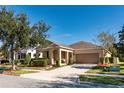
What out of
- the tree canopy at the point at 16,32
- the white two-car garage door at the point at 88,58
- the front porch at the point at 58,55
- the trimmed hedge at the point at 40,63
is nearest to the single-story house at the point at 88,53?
the white two-car garage door at the point at 88,58

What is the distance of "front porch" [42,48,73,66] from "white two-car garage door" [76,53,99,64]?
1.93 m

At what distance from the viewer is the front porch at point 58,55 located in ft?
125

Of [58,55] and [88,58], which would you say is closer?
[58,55]

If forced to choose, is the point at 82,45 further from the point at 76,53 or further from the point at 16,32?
the point at 16,32

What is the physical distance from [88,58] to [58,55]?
9302mm

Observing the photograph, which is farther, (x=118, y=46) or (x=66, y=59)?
(x=66, y=59)

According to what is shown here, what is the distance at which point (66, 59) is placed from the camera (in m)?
42.0

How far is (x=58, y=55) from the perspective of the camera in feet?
125

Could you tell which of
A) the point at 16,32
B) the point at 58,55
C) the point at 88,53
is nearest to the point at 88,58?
the point at 88,53

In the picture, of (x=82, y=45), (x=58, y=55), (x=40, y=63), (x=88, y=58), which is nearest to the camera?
(x=40, y=63)
